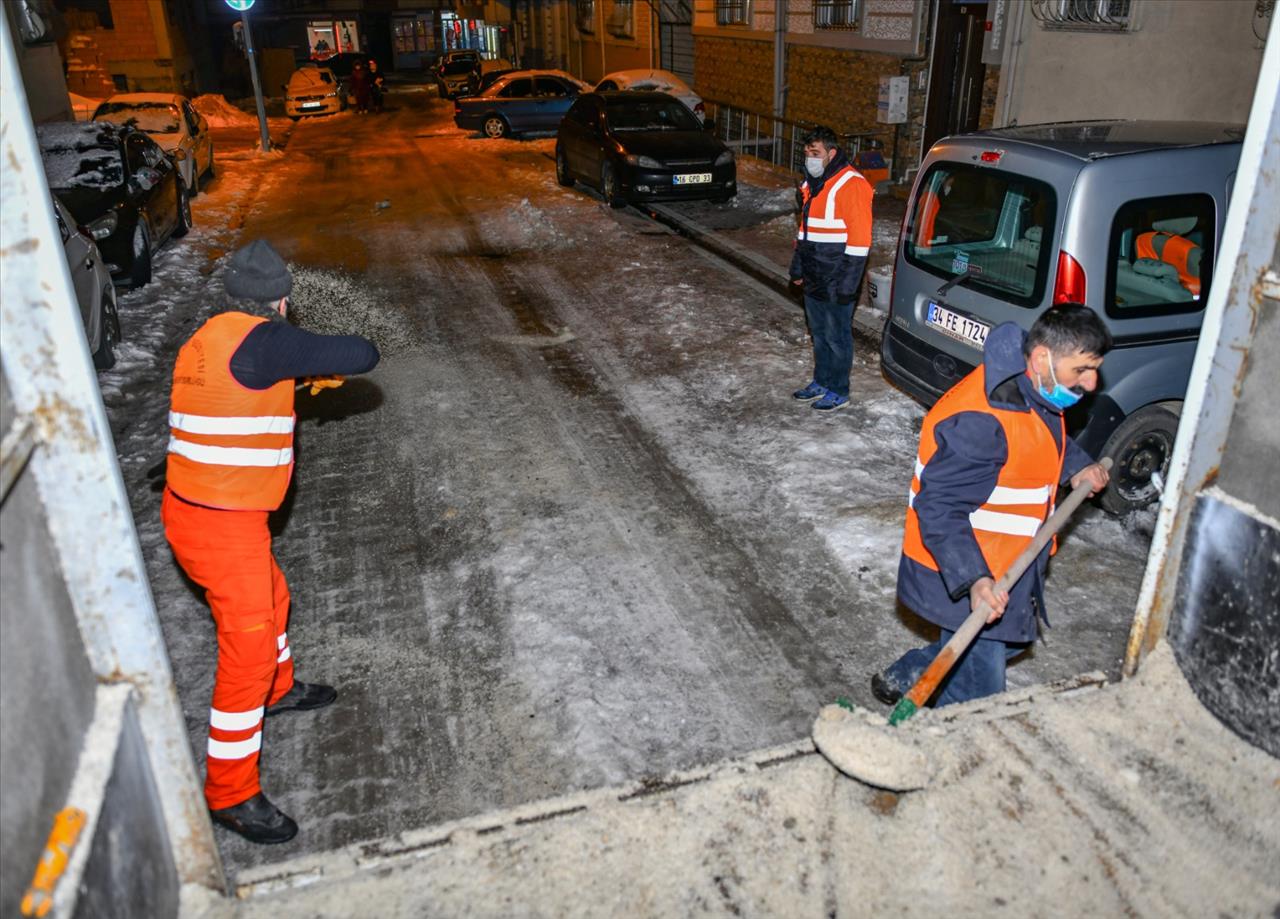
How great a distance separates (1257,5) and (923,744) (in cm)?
982

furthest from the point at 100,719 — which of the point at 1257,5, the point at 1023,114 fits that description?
the point at 1023,114

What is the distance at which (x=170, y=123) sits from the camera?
16438 mm

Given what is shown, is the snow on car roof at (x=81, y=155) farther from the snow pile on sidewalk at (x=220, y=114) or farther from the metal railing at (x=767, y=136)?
the snow pile on sidewalk at (x=220, y=114)

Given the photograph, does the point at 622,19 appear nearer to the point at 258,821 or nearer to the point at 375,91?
the point at 375,91

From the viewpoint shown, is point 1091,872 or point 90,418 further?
point 1091,872

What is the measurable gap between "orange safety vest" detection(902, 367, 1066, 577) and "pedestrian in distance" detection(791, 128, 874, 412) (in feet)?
12.2

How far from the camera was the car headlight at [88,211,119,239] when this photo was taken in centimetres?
1009

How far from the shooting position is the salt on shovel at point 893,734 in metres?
2.97

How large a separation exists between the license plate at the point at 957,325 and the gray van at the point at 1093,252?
11mm

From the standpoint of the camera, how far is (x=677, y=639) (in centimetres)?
479

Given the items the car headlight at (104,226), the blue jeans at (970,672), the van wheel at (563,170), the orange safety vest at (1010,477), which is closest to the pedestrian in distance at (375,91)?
the van wheel at (563,170)

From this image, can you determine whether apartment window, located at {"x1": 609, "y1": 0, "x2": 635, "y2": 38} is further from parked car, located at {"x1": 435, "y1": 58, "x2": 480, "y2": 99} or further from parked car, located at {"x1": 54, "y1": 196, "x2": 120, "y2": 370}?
parked car, located at {"x1": 54, "y1": 196, "x2": 120, "y2": 370}

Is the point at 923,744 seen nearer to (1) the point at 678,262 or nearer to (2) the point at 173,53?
(1) the point at 678,262

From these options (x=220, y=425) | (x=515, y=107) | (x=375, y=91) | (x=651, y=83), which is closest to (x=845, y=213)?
(x=220, y=425)
